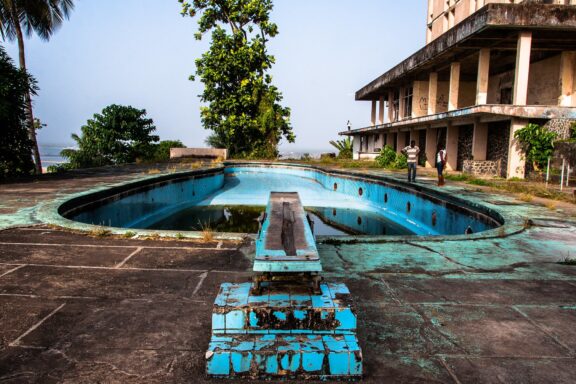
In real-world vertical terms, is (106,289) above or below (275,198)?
below

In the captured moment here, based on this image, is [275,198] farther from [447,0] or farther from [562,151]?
[447,0]

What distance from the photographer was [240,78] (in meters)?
32.1

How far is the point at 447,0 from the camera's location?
92.9 ft

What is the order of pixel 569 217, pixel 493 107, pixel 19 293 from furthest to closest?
1. pixel 493 107
2. pixel 569 217
3. pixel 19 293

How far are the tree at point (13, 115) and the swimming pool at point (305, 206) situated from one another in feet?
13.4

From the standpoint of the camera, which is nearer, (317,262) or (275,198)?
(317,262)

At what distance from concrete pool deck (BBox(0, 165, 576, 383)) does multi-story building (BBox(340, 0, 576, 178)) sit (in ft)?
36.1

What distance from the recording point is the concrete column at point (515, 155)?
15.4m

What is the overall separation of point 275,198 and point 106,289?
2334 millimetres

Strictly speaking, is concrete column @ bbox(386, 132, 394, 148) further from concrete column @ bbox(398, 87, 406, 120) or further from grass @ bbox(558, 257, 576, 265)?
grass @ bbox(558, 257, 576, 265)

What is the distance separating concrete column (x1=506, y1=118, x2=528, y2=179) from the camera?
50.6ft

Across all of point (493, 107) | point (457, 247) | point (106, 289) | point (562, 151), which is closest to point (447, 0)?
point (493, 107)

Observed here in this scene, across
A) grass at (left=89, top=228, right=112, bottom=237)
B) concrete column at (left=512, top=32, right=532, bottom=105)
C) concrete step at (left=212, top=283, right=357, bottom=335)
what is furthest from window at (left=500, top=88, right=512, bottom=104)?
concrete step at (left=212, top=283, right=357, bottom=335)

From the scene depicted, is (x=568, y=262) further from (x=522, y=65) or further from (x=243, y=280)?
(x=522, y=65)
